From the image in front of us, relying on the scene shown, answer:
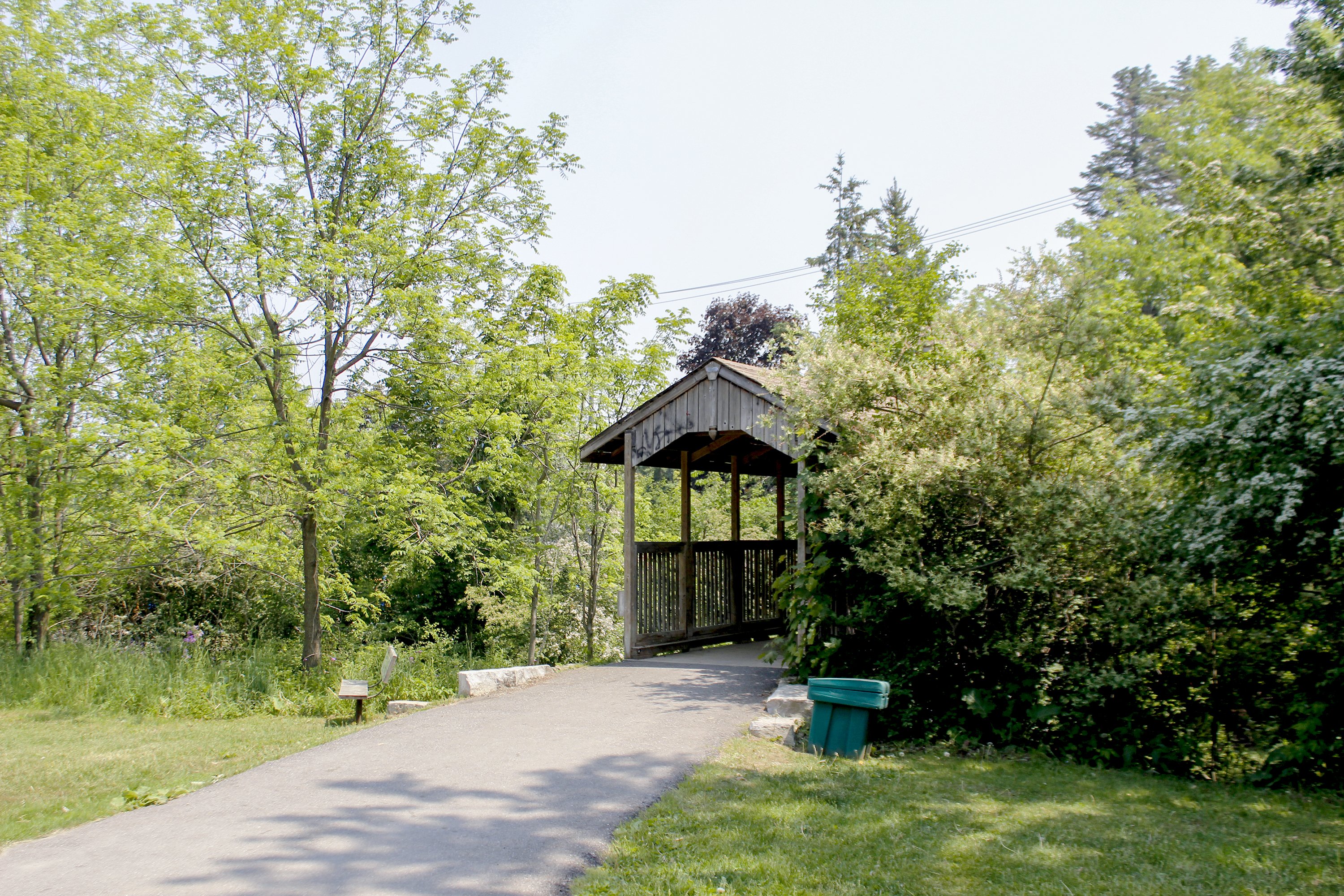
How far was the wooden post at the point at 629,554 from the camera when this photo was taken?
11.7 metres

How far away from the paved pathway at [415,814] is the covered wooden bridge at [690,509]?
11.4 ft

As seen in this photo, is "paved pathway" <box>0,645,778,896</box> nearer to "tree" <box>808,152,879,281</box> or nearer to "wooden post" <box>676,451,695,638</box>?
"wooden post" <box>676,451,695,638</box>

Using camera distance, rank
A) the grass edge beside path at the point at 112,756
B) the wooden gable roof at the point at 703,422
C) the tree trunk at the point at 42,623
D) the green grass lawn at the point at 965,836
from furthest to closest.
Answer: the tree trunk at the point at 42,623
the wooden gable roof at the point at 703,422
the grass edge beside path at the point at 112,756
the green grass lawn at the point at 965,836

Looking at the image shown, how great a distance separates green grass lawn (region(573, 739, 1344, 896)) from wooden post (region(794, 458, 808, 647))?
2757 mm

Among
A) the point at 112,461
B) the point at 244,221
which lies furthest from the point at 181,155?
the point at 112,461

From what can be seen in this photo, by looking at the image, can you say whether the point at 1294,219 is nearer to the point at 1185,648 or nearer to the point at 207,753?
the point at 1185,648

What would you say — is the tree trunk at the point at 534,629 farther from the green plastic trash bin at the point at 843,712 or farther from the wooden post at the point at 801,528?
the green plastic trash bin at the point at 843,712

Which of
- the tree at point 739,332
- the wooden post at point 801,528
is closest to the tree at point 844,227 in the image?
the tree at point 739,332

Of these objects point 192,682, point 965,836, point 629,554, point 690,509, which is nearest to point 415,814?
point 965,836

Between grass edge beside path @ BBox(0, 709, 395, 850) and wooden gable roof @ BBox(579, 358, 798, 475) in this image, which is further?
wooden gable roof @ BBox(579, 358, 798, 475)

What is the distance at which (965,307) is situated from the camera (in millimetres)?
8469

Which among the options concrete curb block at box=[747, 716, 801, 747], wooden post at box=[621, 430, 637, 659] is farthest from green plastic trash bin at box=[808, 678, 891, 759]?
wooden post at box=[621, 430, 637, 659]

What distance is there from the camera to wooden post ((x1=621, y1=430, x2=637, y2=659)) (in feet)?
38.4

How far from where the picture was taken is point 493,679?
31.3ft
